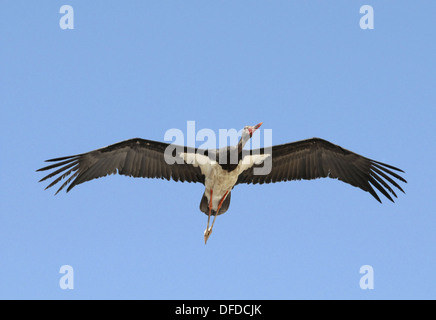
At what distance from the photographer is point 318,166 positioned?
16.0 metres

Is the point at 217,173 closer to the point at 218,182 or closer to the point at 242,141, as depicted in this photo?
the point at 218,182

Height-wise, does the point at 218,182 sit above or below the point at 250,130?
below

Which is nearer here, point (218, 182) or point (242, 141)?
point (242, 141)

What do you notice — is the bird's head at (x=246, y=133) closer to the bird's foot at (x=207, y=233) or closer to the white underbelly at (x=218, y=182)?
the white underbelly at (x=218, y=182)

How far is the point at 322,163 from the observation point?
15953 mm

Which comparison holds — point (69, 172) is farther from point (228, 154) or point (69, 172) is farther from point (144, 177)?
point (228, 154)

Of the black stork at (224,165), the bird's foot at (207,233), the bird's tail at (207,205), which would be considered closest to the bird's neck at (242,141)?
the black stork at (224,165)

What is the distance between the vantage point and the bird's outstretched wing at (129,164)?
49.9 feet

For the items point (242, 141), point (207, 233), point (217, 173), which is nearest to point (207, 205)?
point (207, 233)

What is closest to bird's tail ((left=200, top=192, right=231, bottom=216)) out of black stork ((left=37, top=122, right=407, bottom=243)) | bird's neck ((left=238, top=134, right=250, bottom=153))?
black stork ((left=37, top=122, right=407, bottom=243))

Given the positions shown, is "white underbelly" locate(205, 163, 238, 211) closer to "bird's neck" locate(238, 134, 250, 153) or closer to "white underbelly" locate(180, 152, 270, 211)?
"white underbelly" locate(180, 152, 270, 211)

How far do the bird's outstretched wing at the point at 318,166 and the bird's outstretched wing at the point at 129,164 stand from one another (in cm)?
174

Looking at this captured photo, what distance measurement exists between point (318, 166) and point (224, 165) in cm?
283

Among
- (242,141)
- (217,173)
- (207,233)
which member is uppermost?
(242,141)
